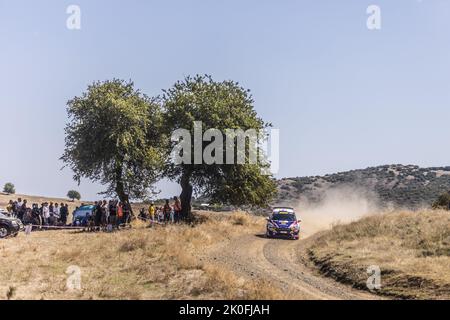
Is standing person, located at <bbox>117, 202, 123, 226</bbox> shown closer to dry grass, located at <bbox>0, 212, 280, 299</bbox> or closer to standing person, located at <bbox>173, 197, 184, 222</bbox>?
standing person, located at <bbox>173, 197, 184, 222</bbox>

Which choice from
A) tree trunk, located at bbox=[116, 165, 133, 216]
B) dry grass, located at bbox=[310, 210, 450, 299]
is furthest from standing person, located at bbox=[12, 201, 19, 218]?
dry grass, located at bbox=[310, 210, 450, 299]

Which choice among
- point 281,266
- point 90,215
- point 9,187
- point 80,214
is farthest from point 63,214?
point 9,187

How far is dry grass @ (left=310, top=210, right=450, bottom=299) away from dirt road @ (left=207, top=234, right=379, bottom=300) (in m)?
0.72

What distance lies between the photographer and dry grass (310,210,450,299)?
50.5 ft

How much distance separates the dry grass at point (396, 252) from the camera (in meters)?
15.4

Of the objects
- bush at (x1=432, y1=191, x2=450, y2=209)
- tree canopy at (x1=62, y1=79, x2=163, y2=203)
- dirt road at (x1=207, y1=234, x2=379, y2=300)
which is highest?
tree canopy at (x1=62, y1=79, x2=163, y2=203)

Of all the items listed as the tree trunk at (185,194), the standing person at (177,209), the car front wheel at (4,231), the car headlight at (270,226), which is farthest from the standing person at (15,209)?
the car headlight at (270,226)

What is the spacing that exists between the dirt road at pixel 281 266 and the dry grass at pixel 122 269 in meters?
1.18

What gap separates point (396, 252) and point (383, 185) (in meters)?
59.9

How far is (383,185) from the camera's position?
254 feet

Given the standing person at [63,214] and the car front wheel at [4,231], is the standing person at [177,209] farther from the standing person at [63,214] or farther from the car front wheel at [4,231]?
the car front wheel at [4,231]

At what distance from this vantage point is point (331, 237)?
27438 millimetres

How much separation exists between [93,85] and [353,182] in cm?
5340
